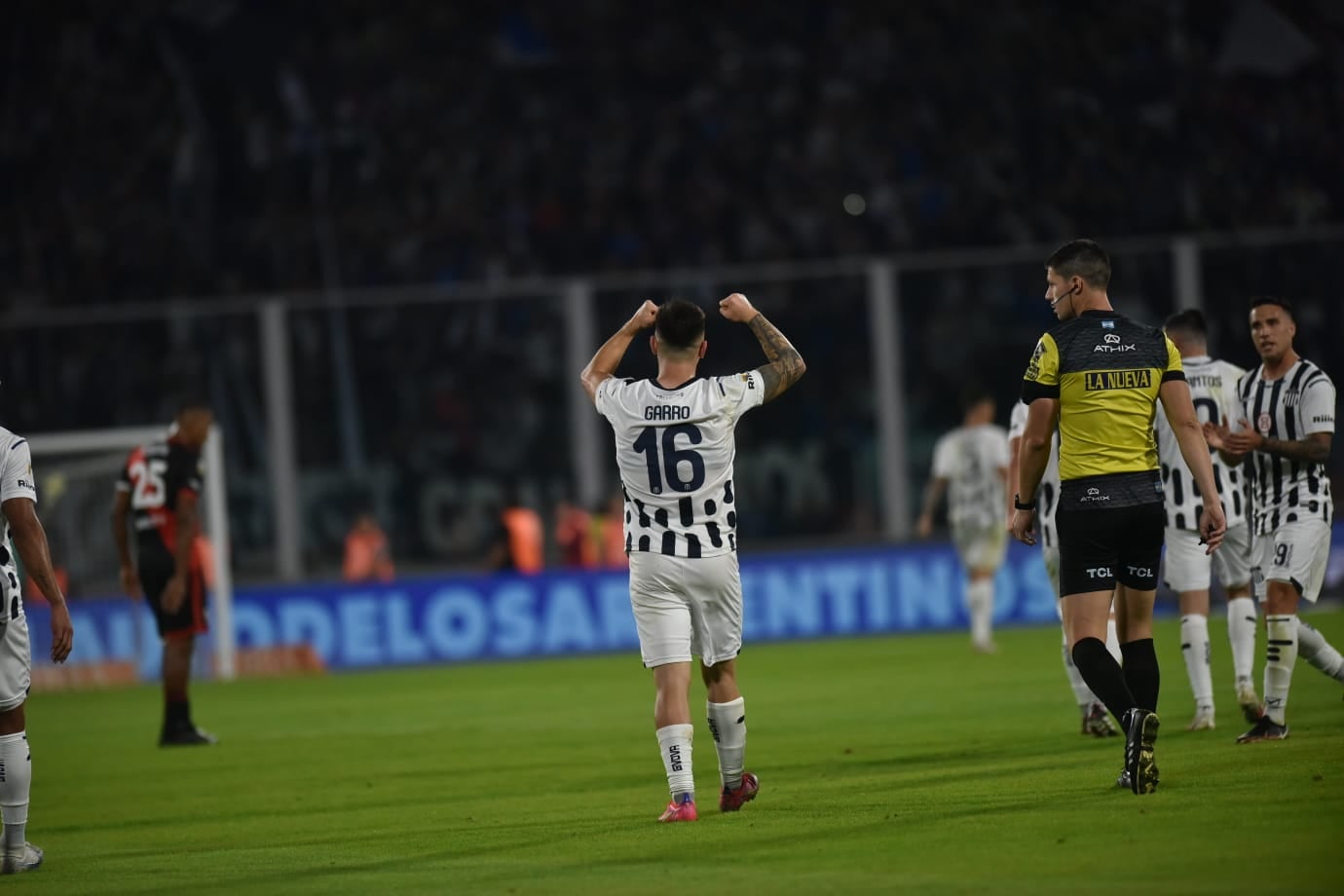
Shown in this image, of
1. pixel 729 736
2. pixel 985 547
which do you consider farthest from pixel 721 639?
pixel 985 547

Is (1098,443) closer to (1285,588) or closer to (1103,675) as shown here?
(1103,675)

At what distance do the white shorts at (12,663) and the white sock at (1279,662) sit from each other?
578 centimetres

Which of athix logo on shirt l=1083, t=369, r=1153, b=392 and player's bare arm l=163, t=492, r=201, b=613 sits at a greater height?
athix logo on shirt l=1083, t=369, r=1153, b=392

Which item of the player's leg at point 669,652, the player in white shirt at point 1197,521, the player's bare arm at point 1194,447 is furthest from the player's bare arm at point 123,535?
the player's bare arm at point 1194,447

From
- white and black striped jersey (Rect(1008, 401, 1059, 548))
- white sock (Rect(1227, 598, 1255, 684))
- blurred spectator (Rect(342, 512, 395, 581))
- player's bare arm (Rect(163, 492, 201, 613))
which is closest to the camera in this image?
white sock (Rect(1227, 598, 1255, 684))

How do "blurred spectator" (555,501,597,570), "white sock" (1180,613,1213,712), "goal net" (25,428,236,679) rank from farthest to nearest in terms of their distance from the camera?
"blurred spectator" (555,501,597,570) < "goal net" (25,428,236,679) < "white sock" (1180,613,1213,712)

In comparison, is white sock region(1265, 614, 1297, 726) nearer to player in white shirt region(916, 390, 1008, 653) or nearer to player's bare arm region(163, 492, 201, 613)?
player's bare arm region(163, 492, 201, 613)

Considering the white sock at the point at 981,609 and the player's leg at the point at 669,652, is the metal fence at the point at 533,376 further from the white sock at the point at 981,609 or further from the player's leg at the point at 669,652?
the player's leg at the point at 669,652

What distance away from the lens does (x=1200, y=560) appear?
10.8 metres

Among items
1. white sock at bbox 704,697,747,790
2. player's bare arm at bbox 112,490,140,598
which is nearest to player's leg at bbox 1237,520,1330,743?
white sock at bbox 704,697,747,790

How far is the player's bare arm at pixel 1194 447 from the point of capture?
8.05 m

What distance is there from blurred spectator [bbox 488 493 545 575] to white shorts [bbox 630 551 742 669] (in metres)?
14.7

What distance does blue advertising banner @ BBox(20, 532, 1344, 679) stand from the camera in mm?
22047

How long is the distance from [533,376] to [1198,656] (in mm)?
14982
